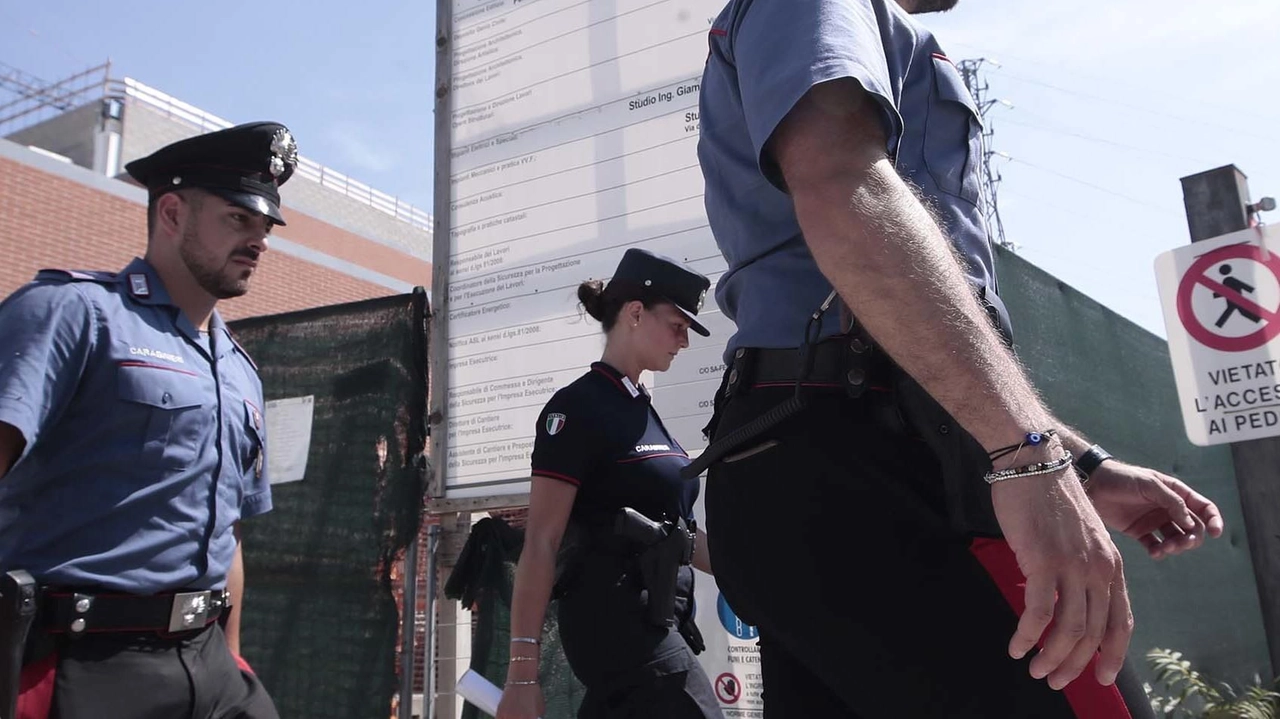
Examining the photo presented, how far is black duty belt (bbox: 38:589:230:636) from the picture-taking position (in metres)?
2.26

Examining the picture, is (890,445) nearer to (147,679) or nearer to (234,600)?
(147,679)

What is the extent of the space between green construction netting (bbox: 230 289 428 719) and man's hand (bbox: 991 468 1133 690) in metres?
3.70

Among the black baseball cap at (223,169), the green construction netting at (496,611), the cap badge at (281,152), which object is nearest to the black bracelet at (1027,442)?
the black baseball cap at (223,169)

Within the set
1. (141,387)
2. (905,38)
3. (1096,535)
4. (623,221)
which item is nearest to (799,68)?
(905,38)

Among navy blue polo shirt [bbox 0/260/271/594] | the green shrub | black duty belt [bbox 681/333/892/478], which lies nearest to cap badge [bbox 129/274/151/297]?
navy blue polo shirt [bbox 0/260/271/594]

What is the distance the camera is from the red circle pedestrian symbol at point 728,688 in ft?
12.1

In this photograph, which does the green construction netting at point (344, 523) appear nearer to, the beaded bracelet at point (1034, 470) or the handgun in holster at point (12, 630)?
the handgun in holster at point (12, 630)

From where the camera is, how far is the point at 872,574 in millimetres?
1211

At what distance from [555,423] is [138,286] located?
3.71ft

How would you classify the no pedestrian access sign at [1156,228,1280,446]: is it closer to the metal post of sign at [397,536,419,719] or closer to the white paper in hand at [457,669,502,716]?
the white paper in hand at [457,669,502,716]

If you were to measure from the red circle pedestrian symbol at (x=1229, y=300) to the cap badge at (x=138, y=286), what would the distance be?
3666 mm

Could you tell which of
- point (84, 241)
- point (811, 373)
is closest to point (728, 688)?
point (811, 373)

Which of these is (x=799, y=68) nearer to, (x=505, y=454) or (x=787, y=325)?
(x=787, y=325)

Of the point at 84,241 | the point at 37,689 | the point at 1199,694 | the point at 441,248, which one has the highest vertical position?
the point at 84,241
